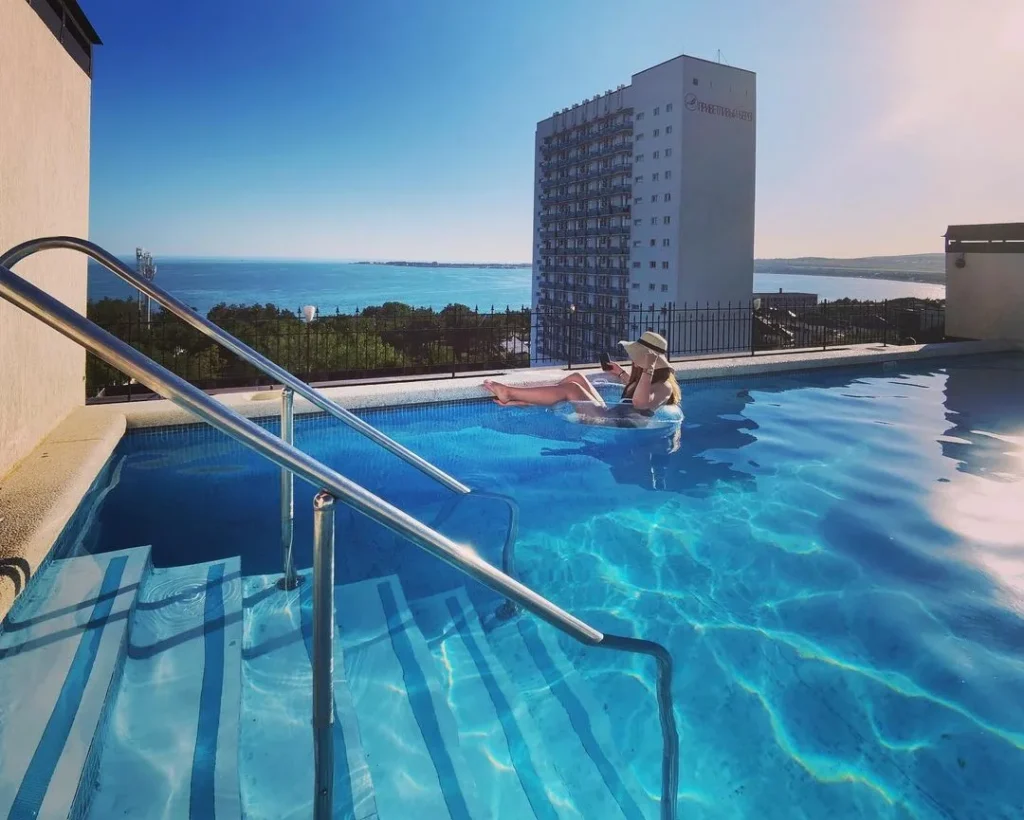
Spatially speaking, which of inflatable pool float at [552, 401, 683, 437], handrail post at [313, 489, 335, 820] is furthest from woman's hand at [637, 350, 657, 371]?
handrail post at [313, 489, 335, 820]

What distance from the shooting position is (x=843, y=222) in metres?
85.1

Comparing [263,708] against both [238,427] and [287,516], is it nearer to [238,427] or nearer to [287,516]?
Answer: [287,516]

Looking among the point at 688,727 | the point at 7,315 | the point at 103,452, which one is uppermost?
the point at 7,315

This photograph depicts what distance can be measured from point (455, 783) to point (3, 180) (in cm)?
495

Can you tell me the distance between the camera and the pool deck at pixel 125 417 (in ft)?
10.8

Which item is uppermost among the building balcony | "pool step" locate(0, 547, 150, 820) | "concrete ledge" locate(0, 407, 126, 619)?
the building balcony

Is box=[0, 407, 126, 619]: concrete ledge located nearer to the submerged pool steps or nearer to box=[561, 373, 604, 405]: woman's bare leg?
the submerged pool steps

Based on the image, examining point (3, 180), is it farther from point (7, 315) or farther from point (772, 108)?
point (772, 108)

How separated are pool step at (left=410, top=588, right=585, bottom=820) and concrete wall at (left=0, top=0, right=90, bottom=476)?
3530mm

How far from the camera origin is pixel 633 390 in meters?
8.16

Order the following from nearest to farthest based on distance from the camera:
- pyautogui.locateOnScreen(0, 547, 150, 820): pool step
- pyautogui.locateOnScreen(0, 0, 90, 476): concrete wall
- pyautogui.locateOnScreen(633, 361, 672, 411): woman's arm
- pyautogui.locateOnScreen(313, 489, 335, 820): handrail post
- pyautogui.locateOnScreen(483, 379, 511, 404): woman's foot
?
pyautogui.locateOnScreen(313, 489, 335, 820): handrail post < pyautogui.locateOnScreen(0, 547, 150, 820): pool step < pyautogui.locateOnScreen(0, 0, 90, 476): concrete wall < pyautogui.locateOnScreen(633, 361, 672, 411): woman's arm < pyautogui.locateOnScreen(483, 379, 511, 404): woman's foot

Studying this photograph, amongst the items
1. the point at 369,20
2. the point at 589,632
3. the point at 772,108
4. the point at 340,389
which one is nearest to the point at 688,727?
the point at 589,632

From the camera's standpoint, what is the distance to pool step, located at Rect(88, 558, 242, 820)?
1890mm

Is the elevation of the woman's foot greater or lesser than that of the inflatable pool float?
greater
